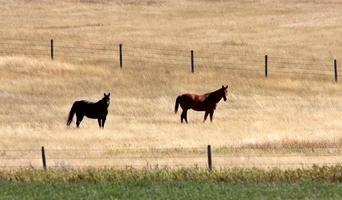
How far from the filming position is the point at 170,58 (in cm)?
5075

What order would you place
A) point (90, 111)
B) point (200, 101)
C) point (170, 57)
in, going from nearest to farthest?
point (90, 111)
point (200, 101)
point (170, 57)

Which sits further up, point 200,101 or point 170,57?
point 170,57

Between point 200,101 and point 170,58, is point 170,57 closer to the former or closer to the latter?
point 170,58

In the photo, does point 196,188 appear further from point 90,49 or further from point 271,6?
point 271,6

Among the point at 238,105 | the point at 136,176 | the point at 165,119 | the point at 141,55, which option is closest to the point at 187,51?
the point at 141,55

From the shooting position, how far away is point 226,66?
48812 millimetres

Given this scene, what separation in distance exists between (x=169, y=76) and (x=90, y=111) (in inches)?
442

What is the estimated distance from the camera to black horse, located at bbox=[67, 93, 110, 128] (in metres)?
34.6

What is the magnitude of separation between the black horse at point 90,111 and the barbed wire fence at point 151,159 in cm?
512

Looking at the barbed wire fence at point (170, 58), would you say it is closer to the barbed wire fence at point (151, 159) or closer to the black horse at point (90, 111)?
the black horse at point (90, 111)

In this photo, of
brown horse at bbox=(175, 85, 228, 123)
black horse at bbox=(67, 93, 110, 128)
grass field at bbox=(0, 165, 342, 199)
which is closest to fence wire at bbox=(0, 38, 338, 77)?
brown horse at bbox=(175, 85, 228, 123)

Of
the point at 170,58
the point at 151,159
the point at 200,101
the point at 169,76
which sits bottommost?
the point at 151,159

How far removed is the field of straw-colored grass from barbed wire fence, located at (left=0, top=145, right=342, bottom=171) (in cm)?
130

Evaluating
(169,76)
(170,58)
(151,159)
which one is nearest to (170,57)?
(170,58)
